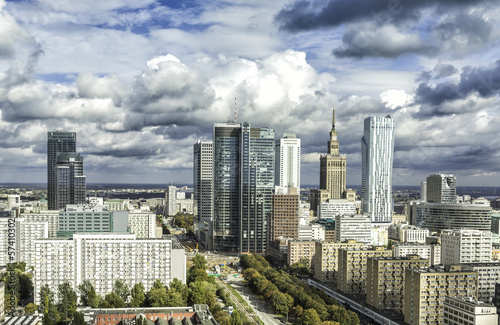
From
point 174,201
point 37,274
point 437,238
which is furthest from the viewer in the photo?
point 174,201

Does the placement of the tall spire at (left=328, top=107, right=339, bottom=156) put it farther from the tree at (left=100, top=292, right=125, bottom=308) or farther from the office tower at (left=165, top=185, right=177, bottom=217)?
the tree at (left=100, top=292, right=125, bottom=308)

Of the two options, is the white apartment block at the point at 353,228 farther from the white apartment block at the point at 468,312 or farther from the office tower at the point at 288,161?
the office tower at the point at 288,161

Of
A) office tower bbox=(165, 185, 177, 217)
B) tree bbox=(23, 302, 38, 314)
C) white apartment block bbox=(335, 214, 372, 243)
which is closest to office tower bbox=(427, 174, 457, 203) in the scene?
white apartment block bbox=(335, 214, 372, 243)

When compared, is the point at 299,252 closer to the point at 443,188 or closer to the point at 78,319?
the point at 78,319

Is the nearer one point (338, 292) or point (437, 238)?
point (338, 292)

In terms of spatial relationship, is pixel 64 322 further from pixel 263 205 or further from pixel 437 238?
pixel 437 238

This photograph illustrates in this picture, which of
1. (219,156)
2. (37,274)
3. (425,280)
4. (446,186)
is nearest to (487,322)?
(425,280)
